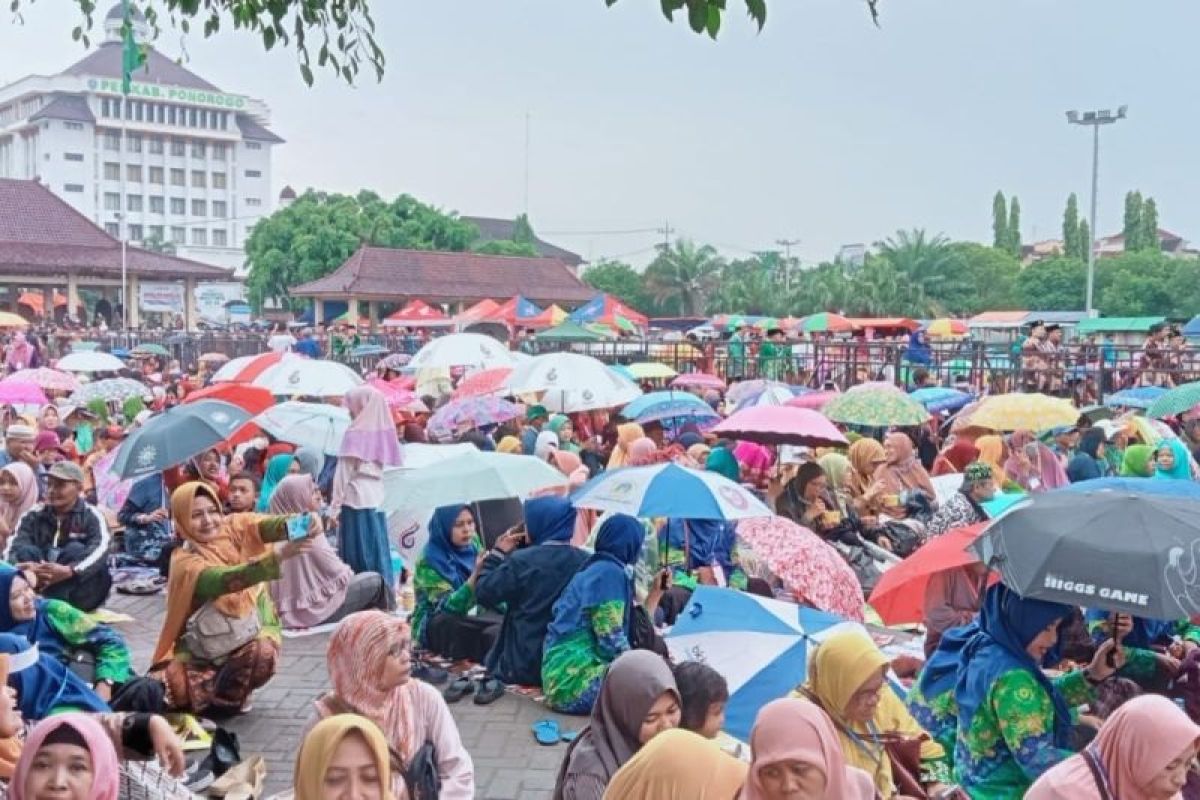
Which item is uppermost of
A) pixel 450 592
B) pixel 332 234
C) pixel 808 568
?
pixel 332 234

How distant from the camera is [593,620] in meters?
5.67

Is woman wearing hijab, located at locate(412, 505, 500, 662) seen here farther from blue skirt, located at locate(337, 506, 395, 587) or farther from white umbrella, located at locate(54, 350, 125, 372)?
white umbrella, located at locate(54, 350, 125, 372)

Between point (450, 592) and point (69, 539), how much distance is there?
2.05 m

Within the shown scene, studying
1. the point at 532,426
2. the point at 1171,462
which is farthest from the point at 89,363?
the point at 1171,462

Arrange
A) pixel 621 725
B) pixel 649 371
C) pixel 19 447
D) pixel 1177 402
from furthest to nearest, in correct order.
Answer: pixel 649 371, pixel 1177 402, pixel 19 447, pixel 621 725

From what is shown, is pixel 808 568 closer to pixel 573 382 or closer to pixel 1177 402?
pixel 1177 402

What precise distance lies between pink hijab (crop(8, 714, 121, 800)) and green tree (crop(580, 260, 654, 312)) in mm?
57272

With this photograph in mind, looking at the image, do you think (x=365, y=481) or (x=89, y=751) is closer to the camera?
(x=89, y=751)

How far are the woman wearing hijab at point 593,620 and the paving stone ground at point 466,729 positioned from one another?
7.2 inches

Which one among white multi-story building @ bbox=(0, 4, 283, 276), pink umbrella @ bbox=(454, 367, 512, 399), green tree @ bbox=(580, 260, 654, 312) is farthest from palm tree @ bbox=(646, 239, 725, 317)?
pink umbrella @ bbox=(454, 367, 512, 399)

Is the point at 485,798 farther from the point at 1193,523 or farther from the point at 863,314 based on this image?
the point at 863,314

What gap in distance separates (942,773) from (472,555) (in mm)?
3139

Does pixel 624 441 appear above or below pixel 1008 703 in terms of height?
above

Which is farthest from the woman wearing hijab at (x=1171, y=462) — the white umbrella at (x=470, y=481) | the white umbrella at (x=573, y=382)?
the white umbrella at (x=573, y=382)
